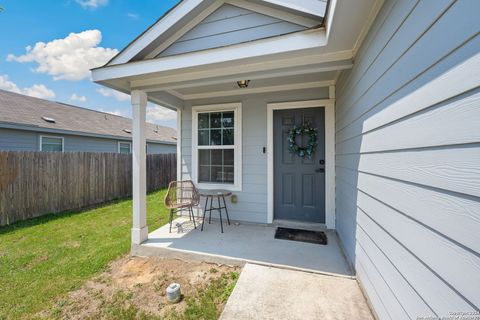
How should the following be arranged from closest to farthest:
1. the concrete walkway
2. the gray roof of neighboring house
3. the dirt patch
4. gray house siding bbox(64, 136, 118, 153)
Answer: the concrete walkway, the dirt patch, the gray roof of neighboring house, gray house siding bbox(64, 136, 118, 153)

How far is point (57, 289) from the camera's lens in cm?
231

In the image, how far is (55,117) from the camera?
28.5 ft

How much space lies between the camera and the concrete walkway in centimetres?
174

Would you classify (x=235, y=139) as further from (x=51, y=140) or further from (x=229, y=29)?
(x=51, y=140)

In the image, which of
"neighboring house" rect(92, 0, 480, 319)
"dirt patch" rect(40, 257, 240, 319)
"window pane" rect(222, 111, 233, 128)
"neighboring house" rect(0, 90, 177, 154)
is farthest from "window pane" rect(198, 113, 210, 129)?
"neighboring house" rect(0, 90, 177, 154)

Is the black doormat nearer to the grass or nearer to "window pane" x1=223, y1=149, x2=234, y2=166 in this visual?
the grass

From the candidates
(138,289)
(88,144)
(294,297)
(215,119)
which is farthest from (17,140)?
(294,297)

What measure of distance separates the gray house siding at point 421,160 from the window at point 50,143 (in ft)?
32.7

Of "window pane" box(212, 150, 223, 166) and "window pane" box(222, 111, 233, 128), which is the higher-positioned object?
"window pane" box(222, 111, 233, 128)

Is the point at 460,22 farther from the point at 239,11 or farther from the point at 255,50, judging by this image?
the point at 239,11

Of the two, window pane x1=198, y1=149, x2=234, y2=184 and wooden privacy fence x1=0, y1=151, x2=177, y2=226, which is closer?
window pane x1=198, y1=149, x2=234, y2=184

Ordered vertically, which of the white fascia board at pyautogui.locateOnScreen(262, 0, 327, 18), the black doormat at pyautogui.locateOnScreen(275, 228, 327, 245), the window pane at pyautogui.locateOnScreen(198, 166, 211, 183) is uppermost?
the white fascia board at pyautogui.locateOnScreen(262, 0, 327, 18)

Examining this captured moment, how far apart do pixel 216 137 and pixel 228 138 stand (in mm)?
256

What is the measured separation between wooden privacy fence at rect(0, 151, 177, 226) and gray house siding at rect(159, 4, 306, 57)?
4341 mm
